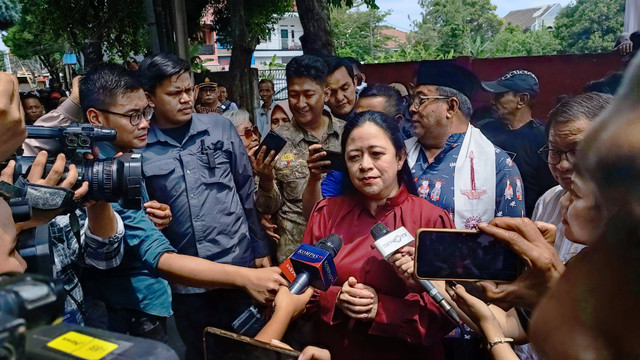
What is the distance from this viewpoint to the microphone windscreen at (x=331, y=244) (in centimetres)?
184

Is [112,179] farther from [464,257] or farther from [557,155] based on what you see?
[557,155]

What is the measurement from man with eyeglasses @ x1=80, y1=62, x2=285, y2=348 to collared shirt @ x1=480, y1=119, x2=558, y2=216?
2.17m

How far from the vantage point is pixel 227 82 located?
11.5 m

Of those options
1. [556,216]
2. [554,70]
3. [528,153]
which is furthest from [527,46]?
[556,216]

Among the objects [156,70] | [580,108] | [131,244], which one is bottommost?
[131,244]

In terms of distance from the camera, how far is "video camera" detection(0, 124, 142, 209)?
169cm

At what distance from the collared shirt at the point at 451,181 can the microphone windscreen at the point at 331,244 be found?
2.79 feet

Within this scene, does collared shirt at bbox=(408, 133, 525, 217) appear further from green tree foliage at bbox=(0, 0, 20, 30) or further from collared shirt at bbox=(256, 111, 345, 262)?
green tree foliage at bbox=(0, 0, 20, 30)

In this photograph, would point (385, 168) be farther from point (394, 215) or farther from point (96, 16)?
point (96, 16)

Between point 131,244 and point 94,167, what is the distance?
0.62 meters

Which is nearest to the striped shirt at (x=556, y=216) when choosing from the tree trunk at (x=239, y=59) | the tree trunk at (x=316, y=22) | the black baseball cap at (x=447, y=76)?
the black baseball cap at (x=447, y=76)

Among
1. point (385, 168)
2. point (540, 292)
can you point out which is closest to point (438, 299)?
point (540, 292)

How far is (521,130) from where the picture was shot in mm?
3770

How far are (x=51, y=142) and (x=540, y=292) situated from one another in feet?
5.90
